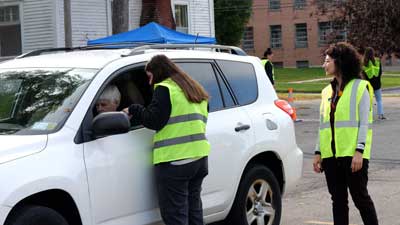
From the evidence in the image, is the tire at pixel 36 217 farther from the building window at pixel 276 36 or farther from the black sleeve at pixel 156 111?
the building window at pixel 276 36

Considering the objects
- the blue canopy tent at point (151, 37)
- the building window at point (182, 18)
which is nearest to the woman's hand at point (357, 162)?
the blue canopy tent at point (151, 37)

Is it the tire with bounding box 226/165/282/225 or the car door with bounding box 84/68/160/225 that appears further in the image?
the tire with bounding box 226/165/282/225

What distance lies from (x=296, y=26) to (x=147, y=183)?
6713 cm

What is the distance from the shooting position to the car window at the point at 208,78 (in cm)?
626

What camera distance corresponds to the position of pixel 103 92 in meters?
5.34

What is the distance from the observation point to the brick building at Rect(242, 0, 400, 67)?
70000 millimetres

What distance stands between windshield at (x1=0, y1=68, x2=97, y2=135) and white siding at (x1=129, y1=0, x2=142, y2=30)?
19.4 meters

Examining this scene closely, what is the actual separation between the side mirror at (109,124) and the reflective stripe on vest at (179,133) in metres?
0.41

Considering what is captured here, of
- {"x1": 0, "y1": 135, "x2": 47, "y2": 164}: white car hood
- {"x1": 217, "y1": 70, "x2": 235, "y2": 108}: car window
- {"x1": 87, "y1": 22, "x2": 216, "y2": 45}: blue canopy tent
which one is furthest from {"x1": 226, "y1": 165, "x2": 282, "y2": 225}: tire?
{"x1": 87, "y1": 22, "x2": 216, "y2": 45}: blue canopy tent

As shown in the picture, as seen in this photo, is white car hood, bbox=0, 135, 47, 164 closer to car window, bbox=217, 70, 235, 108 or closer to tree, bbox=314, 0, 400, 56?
car window, bbox=217, 70, 235, 108

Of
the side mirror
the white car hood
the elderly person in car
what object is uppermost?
the elderly person in car

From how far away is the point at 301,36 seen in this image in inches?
2827

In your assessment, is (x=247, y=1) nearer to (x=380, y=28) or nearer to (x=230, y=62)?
A: (x=380, y=28)

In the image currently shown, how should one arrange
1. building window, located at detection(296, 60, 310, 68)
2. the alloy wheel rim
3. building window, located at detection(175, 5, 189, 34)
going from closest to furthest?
the alloy wheel rim → building window, located at detection(175, 5, 189, 34) → building window, located at detection(296, 60, 310, 68)
